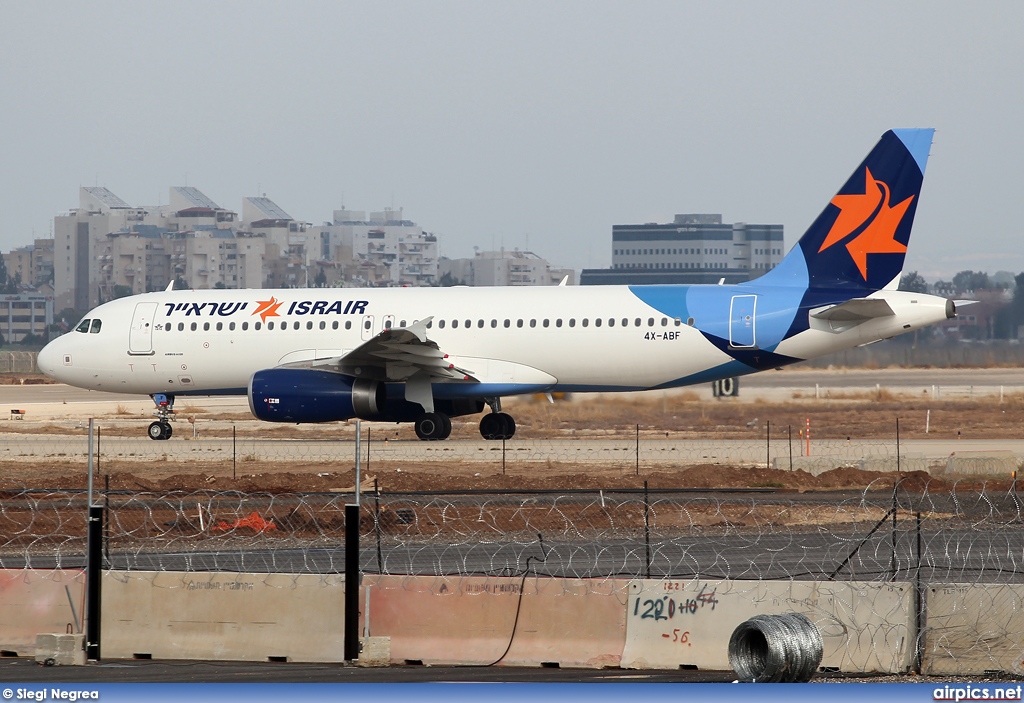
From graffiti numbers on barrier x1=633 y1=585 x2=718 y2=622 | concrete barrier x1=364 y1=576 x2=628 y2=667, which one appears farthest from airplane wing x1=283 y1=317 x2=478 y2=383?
graffiti numbers on barrier x1=633 y1=585 x2=718 y2=622

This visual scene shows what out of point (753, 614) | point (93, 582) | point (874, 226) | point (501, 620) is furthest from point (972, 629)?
point (874, 226)

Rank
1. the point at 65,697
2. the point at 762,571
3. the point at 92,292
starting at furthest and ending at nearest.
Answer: the point at 92,292, the point at 762,571, the point at 65,697

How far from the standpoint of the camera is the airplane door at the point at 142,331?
32.6 m

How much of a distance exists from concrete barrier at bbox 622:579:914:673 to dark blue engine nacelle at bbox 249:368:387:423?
18.6 m

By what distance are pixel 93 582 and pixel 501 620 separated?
3326mm

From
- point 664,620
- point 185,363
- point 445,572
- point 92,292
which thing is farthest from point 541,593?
point 92,292

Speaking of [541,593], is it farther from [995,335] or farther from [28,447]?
[995,335]

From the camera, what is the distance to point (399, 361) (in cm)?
2934

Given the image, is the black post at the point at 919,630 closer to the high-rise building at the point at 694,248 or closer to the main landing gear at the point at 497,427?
the main landing gear at the point at 497,427

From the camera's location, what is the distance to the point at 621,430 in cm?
3653

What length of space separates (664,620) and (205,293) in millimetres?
24333

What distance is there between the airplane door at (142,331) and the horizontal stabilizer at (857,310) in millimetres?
15421

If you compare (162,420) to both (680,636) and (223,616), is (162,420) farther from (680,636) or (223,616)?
(680,636)

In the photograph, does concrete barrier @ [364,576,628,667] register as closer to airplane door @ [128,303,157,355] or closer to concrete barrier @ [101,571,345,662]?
concrete barrier @ [101,571,345,662]
